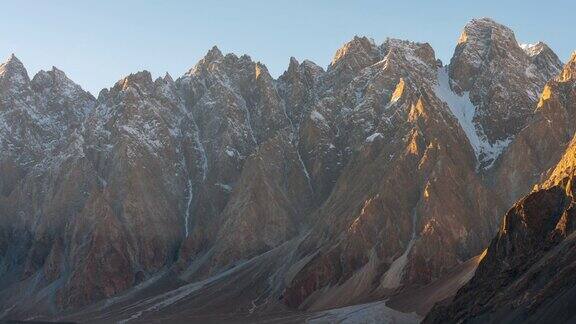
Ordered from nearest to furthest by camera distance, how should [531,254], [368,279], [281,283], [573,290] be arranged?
1. [573,290]
2. [531,254]
3. [368,279]
4. [281,283]

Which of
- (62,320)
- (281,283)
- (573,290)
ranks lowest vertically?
(573,290)

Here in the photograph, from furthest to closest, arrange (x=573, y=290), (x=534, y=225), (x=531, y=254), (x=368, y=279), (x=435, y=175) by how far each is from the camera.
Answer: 1. (x=435, y=175)
2. (x=368, y=279)
3. (x=534, y=225)
4. (x=531, y=254)
5. (x=573, y=290)

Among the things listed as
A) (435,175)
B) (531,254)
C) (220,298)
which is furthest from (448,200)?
(531,254)

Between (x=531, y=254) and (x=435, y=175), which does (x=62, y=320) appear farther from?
(x=531, y=254)

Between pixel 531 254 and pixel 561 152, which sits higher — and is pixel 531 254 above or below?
below

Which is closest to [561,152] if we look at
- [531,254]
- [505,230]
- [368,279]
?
[368,279]

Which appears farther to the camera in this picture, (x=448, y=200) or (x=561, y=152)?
(x=561, y=152)

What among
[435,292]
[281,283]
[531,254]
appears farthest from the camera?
[281,283]

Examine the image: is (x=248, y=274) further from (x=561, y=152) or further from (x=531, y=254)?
(x=531, y=254)

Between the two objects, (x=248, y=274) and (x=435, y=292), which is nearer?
(x=435, y=292)

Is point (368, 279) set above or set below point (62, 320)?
below
